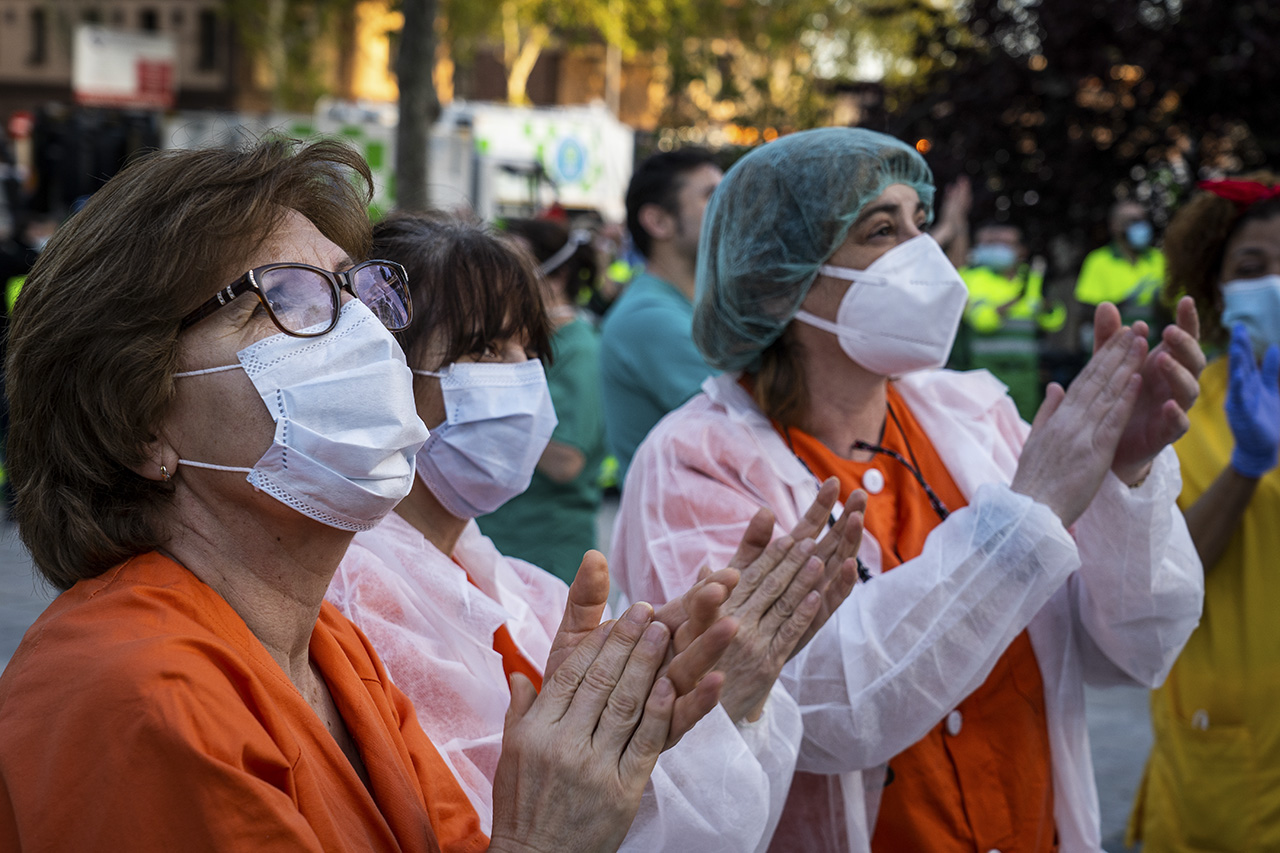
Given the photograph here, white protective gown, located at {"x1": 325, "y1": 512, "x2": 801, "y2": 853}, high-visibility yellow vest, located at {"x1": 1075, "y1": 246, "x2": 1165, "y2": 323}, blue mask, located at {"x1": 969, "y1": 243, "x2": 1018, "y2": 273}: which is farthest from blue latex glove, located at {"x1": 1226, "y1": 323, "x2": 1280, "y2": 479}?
blue mask, located at {"x1": 969, "y1": 243, "x2": 1018, "y2": 273}

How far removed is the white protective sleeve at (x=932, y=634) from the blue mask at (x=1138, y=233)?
6.99 meters

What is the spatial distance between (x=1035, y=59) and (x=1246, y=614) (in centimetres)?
638

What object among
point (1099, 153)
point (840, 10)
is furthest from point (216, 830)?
point (840, 10)

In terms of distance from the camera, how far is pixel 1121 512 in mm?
2287

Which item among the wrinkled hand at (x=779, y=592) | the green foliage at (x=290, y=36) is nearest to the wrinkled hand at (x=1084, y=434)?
the wrinkled hand at (x=779, y=592)

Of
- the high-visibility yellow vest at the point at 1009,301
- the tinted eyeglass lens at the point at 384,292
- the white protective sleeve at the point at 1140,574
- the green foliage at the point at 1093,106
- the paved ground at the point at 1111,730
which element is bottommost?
the paved ground at the point at 1111,730

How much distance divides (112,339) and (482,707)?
0.88 meters

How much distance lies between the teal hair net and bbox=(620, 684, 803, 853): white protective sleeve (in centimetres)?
105

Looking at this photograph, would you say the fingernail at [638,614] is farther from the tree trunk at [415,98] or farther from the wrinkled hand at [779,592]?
the tree trunk at [415,98]

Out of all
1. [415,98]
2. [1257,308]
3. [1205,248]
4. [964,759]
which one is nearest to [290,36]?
[415,98]

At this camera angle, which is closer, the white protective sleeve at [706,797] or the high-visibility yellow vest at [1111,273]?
the white protective sleeve at [706,797]

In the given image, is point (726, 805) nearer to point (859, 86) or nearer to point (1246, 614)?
point (1246, 614)

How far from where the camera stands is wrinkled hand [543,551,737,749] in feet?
4.86

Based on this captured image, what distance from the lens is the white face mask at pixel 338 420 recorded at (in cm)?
148
